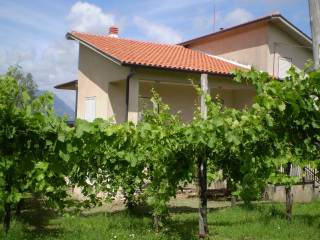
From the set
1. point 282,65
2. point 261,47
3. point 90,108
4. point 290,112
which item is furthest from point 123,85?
point 290,112

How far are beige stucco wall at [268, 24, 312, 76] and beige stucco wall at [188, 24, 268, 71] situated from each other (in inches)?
9.3

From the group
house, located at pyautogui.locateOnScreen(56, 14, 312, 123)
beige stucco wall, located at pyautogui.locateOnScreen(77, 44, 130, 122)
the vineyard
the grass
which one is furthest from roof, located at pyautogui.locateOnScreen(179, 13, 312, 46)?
the vineyard

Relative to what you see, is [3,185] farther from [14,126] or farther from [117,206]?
[117,206]

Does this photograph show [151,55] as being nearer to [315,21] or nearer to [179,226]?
[179,226]

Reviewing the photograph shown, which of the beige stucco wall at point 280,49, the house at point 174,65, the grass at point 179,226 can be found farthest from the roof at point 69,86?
the grass at point 179,226

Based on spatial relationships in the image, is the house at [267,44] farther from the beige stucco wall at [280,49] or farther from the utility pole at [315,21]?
the utility pole at [315,21]

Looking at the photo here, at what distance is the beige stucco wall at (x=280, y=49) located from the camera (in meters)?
17.6

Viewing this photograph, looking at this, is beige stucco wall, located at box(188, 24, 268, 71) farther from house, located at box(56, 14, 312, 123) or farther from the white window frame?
the white window frame

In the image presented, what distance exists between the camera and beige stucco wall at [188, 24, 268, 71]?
58.1 ft

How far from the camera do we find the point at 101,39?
57.9ft

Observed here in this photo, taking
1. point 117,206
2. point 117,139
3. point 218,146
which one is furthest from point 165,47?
point 117,139

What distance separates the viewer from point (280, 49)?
59.2ft

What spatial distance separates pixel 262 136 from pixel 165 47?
14.6 m

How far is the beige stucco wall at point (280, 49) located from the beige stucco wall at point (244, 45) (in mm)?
237
